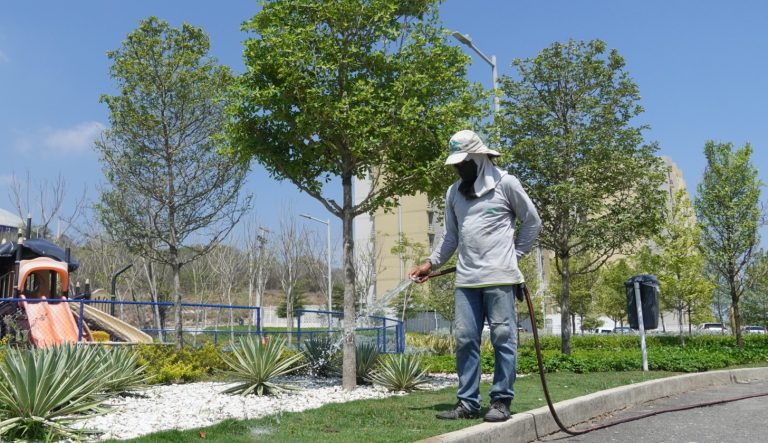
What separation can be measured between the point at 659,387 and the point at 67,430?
22.0ft

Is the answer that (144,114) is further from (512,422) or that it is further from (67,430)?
(512,422)

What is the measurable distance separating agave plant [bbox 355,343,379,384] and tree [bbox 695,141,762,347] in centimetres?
1634

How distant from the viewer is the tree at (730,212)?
2131 centimetres

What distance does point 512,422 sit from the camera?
15.8ft

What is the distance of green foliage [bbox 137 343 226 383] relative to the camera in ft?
31.3

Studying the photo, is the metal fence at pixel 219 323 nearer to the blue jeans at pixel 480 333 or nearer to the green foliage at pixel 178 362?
the green foliage at pixel 178 362

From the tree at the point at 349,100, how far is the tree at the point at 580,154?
6.65m

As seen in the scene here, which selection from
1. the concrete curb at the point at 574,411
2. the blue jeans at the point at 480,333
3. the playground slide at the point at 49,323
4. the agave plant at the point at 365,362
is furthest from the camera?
the playground slide at the point at 49,323

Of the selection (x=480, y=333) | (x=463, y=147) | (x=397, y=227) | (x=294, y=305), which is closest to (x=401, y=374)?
(x=480, y=333)

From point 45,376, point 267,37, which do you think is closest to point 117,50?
point 267,37

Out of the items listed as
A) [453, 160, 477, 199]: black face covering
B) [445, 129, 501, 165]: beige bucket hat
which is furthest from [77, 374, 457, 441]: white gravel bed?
[445, 129, 501, 165]: beige bucket hat

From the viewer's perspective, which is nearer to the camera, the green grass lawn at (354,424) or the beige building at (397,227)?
the green grass lawn at (354,424)

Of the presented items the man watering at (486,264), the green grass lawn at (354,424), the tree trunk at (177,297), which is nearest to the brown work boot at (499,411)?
the man watering at (486,264)

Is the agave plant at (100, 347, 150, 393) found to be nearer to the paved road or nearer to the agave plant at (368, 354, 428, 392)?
the agave plant at (368, 354, 428, 392)
